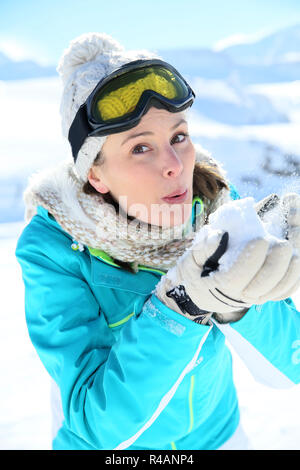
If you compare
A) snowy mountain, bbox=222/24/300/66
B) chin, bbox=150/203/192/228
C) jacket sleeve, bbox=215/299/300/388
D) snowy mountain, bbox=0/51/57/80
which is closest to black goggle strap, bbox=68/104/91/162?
chin, bbox=150/203/192/228

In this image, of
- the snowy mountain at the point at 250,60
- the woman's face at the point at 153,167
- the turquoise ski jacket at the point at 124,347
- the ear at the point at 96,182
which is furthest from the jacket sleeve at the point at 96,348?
the snowy mountain at the point at 250,60

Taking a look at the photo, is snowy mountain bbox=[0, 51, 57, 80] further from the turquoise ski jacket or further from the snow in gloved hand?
the snow in gloved hand

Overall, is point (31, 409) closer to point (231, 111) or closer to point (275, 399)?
point (275, 399)

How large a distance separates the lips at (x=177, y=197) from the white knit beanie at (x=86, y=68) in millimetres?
364

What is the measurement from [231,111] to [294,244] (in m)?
7.49

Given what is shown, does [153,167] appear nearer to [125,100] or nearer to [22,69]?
[125,100]

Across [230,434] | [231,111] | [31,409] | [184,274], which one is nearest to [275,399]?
[230,434]

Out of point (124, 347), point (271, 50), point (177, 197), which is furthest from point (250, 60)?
point (124, 347)

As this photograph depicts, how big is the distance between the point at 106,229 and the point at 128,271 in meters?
0.23

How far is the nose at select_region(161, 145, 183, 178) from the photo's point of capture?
5.20ft

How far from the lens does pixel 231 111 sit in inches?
318

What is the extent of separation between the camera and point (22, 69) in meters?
9.88
